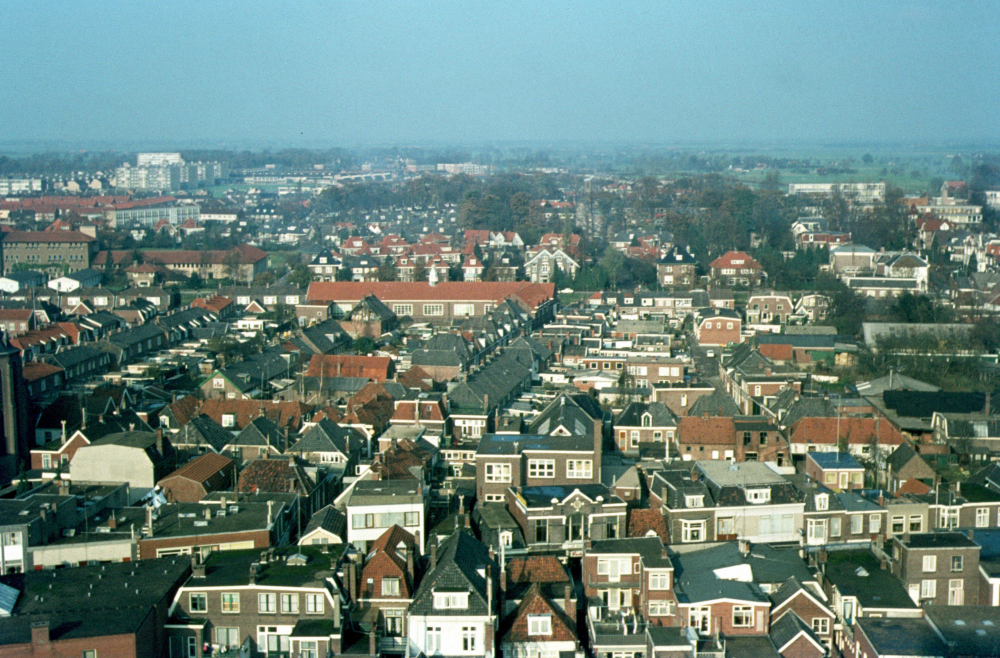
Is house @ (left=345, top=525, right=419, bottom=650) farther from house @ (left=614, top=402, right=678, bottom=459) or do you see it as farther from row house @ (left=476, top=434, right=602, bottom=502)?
house @ (left=614, top=402, right=678, bottom=459)

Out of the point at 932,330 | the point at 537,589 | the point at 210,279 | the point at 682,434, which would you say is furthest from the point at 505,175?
the point at 537,589

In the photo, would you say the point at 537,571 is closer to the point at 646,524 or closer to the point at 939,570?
the point at 646,524

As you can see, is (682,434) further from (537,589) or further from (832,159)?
(832,159)

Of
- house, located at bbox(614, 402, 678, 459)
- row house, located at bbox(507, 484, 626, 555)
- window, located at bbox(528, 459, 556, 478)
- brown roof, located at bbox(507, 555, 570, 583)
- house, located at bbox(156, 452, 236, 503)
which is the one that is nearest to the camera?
brown roof, located at bbox(507, 555, 570, 583)

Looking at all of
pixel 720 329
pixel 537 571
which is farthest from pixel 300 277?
pixel 537 571

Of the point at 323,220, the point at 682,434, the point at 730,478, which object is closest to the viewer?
the point at 730,478

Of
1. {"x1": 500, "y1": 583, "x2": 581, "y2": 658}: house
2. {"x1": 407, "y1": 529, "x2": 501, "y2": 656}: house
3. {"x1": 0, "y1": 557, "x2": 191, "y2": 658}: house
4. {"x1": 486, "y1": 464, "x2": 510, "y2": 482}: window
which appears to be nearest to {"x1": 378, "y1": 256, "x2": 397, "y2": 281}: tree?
{"x1": 486, "y1": 464, "x2": 510, "y2": 482}: window

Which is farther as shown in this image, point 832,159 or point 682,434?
point 832,159
